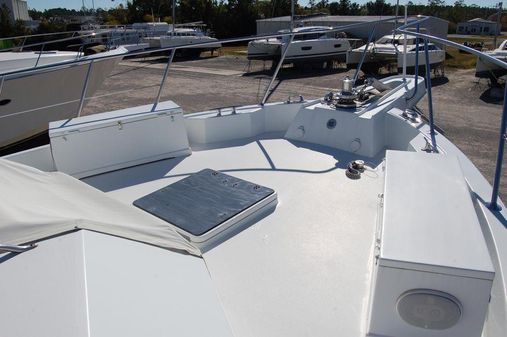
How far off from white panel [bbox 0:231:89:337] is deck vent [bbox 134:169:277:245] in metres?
0.77

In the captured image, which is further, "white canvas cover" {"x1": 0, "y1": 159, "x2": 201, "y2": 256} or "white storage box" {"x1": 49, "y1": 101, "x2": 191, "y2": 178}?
Answer: "white storage box" {"x1": 49, "y1": 101, "x2": 191, "y2": 178}

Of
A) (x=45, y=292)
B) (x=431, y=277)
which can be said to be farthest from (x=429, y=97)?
(x=45, y=292)

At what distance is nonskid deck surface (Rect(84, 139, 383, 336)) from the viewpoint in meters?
1.64

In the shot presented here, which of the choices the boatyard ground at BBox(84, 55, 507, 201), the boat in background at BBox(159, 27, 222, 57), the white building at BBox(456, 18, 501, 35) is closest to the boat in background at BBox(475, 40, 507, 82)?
the boatyard ground at BBox(84, 55, 507, 201)

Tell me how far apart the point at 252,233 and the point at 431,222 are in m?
0.91

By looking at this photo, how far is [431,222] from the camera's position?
5.01 feet

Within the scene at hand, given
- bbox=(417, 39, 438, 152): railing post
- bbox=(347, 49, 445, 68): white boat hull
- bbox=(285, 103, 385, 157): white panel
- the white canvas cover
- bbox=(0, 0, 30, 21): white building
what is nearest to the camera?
the white canvas cover

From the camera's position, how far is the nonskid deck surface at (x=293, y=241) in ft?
5.37

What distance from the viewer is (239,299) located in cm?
171

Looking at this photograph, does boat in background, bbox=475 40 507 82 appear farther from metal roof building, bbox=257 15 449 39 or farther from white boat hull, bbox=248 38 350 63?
metal roof building, bbox=257 15 449 39

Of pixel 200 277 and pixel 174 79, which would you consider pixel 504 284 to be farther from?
pixel 174 79

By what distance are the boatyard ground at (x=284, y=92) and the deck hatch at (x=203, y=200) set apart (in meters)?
3.66

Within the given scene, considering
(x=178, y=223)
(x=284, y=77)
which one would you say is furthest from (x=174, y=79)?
(x=178, y=223)

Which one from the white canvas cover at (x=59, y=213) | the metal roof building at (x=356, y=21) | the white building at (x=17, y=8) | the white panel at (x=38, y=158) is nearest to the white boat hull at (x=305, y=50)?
the metal roof building at (x=356, y=21)
